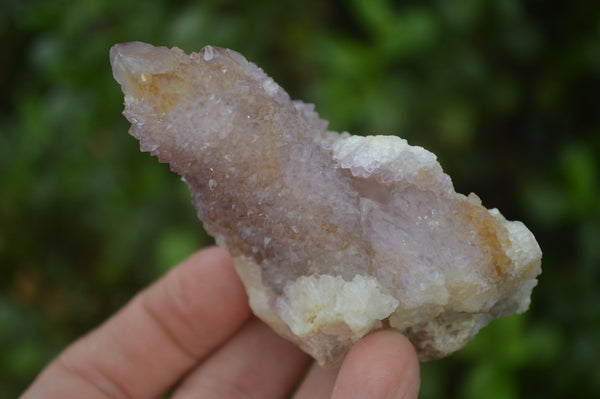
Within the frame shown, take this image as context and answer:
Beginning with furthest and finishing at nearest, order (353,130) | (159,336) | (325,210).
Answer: (353,130) → (159,336) → (325,210)

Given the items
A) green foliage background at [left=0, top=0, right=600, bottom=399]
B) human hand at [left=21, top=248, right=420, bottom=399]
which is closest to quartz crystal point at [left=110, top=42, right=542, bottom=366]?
human hand at [left=21, top=248, right=420, bottom=399]

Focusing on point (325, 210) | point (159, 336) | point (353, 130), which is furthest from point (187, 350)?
point (353, 130)

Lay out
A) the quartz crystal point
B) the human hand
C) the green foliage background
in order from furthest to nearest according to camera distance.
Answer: the green foliage background < the human hand < the quartz crystal point

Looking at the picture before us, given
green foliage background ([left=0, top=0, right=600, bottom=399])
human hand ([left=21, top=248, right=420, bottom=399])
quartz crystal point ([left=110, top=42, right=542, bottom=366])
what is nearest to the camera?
quartz crystal point ([left=110, top=42, right=542, bottom=366])

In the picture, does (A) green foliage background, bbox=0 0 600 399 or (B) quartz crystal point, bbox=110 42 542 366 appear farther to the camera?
(A) green foliage background, bbox=0 0 600 399

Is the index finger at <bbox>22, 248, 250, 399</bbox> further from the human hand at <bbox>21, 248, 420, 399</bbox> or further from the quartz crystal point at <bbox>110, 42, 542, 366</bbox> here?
the quartz crystal point at <bbox>110, 42, 542, 366</bbox>

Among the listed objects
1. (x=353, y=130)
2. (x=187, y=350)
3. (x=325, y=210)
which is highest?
(x=325, y=210)

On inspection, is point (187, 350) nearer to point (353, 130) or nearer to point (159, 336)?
point (159, 336)

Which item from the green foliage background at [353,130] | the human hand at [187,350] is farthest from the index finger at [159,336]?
the green foliage background at [353,130]
